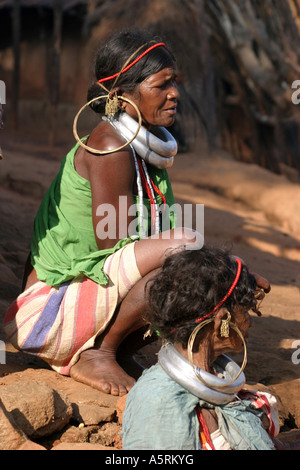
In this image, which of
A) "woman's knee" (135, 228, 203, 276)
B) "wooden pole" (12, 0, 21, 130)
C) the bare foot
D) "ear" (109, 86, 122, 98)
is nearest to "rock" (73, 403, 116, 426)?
the bare foot

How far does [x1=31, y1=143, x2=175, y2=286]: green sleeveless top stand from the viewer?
337 centimetres

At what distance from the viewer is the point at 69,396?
309 centimetres

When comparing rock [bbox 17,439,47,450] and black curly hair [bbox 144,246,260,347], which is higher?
black curly hair [bbox 144,246,260,347]

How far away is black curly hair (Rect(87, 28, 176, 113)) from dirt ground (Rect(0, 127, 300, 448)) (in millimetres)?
1054

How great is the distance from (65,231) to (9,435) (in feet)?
4.17

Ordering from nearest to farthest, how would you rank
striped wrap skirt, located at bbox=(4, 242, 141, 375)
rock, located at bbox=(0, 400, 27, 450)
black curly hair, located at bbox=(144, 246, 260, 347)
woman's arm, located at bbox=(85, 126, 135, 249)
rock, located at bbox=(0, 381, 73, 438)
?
1. black curly hair, located at bbox=(144, 246, 260, 347)
2. rock, located at bbox=(0, 400, 27, 450)
3. rock, located at bbox=(0, 381, 73, 438)
4. striped wrap skirt, located at bbox=(4, 242, 141, 375)
5. woman's arm, located at bbox=(85, 126, 135, 249)

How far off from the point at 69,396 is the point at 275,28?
1240cm

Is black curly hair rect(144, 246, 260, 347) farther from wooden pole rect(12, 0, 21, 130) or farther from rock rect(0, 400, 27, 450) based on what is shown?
wooden pole rect(12, 0, 21, 130)

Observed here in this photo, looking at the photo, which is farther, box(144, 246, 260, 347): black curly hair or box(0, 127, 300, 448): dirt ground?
box(0, 127, 300, 448): dirt ground

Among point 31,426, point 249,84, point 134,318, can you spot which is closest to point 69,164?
point 134,318

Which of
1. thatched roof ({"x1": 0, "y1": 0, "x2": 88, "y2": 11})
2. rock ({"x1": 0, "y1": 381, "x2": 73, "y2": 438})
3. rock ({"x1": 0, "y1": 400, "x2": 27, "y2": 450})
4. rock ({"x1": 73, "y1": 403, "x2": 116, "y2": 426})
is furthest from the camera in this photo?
thatched roof ({"x1": 0, "y1": 0, "x2": 88, "y2": 11})

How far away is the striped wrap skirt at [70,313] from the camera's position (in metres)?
3.21

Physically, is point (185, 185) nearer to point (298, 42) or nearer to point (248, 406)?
point (298, 42)

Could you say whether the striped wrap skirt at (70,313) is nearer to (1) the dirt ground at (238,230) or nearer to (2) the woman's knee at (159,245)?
(2) the woman's knee at (159,245)
